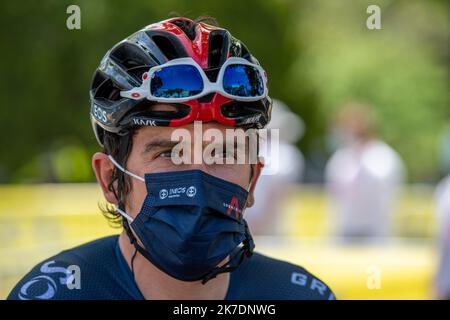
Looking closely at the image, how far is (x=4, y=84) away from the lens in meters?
→ 20.0

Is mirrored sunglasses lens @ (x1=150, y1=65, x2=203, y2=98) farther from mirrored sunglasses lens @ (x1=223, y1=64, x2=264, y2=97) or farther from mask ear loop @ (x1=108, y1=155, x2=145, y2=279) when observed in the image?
mask ear loop @ (x1=108, y1=155, x2=145, y2=279)

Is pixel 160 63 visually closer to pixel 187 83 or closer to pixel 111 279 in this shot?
pixel 187 83

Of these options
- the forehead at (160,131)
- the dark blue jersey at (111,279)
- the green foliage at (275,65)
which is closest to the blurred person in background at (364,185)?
the dark blue jersey at (111,279)

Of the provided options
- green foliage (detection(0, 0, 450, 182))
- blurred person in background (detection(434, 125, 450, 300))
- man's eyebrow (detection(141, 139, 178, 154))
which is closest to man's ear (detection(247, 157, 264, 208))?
man's eyebrow (detection(141, 139, 178, 154))

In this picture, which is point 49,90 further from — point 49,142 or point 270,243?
point 270,243

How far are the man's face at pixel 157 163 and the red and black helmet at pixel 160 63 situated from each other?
1.7 inches

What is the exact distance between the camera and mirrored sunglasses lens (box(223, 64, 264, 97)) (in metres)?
3.23

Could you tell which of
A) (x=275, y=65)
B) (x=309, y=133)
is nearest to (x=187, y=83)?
(x=275, y=65)

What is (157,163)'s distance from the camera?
318cm

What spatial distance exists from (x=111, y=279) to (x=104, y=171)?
1.49ft

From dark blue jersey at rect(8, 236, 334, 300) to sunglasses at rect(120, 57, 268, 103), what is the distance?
0.68 meters
